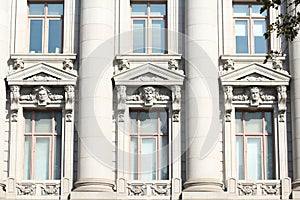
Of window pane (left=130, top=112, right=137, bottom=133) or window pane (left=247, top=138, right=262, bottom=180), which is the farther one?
window pane (left=130, top=112, right=137, bottom=133)

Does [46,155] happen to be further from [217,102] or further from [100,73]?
[217,102]

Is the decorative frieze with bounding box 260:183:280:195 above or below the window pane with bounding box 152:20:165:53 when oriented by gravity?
below

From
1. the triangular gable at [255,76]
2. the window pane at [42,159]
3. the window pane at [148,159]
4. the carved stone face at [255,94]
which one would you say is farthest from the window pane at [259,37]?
the window pane at [42,159]

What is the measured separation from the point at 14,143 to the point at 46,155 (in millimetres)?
1425

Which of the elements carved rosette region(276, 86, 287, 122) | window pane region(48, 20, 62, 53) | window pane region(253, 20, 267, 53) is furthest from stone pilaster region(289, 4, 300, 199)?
window pane region(48, 20, 62, 53)

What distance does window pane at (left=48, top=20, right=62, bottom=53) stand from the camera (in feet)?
120

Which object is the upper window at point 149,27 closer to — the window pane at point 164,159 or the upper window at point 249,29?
the upper window at point 249,29

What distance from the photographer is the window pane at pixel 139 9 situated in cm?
3719

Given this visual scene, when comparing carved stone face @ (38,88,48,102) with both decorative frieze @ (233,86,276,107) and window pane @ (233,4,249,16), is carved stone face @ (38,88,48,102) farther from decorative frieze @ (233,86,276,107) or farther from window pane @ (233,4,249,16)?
window pane @ (233,4,249,16)

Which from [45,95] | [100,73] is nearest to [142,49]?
[100,73]

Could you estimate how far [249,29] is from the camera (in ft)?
122

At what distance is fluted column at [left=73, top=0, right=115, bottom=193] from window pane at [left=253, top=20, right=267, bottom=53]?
611cm

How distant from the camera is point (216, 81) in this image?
35.6 meters

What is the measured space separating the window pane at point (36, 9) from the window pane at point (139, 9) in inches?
152
